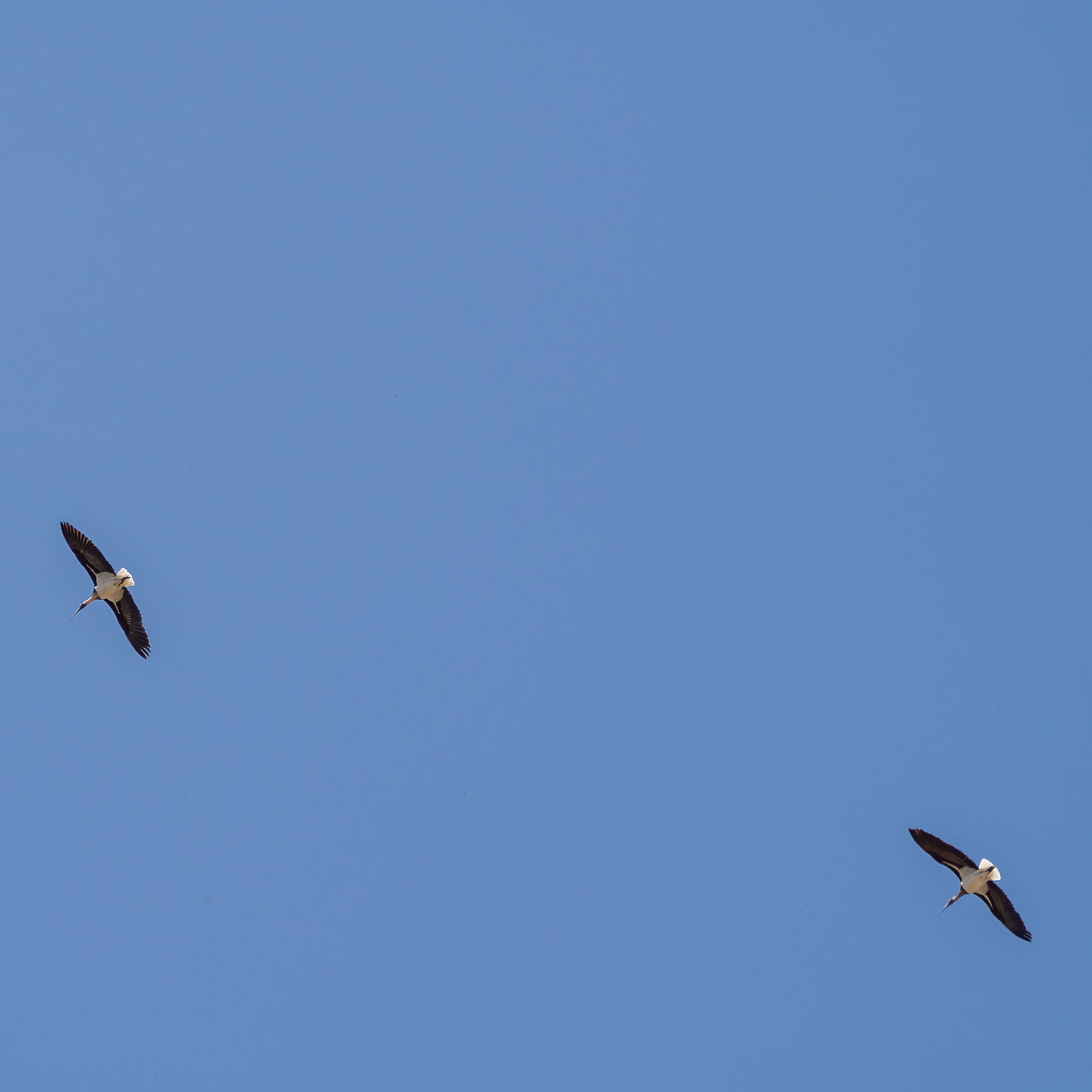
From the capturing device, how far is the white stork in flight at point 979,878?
48.6ft

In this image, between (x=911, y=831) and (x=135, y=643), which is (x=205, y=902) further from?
(x=911, y=831)

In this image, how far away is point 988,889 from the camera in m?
15.4

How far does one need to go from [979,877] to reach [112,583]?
14.8 metres

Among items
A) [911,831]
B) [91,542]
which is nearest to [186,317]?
[91,542]

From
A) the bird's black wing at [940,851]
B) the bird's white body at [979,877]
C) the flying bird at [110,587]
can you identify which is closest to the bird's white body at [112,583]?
the flying bird at [110,587]

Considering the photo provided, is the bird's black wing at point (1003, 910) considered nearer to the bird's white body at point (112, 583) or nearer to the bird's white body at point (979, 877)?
the bird's white body at point (979, 877)

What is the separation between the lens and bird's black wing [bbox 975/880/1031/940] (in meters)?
15.1

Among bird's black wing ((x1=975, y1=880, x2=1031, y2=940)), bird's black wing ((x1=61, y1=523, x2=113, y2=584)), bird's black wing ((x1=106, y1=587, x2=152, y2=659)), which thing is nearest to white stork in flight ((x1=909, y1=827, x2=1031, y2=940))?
bird's black wing ((x1=975, y1=880, x2=1031, y2=940))

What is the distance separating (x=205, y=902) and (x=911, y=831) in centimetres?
1179

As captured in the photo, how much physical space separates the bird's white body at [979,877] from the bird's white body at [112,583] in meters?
14.2

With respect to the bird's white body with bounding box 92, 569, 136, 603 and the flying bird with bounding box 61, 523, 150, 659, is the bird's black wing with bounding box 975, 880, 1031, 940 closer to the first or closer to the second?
the flying bird with bounding box 61, 523, 150, 659

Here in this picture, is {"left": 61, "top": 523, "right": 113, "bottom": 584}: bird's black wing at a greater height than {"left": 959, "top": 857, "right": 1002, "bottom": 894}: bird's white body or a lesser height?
lesser

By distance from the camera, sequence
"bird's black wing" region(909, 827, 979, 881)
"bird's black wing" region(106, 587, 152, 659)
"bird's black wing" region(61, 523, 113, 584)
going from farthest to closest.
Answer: "bird's black wing" region(106, 587, 152, 659) → "bird's black wing" region(61, 523, 113, 584) → "bird's black wing" region(909, 827, 979, 881)

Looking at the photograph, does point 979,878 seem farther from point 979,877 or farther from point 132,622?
point 132,622
